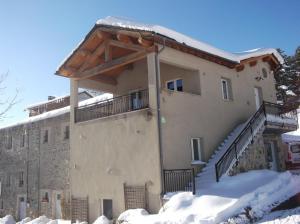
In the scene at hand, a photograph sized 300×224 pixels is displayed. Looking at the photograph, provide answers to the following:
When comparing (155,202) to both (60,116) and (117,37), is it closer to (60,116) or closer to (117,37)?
(117,37)

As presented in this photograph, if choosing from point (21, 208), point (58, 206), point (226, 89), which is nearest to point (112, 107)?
point (226, 89)

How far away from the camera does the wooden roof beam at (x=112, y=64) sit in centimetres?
1438

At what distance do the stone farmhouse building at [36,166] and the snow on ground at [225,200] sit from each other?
11368mm

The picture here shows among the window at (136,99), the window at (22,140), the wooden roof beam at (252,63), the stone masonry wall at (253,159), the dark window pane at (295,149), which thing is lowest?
the stone masonry wall at (253,159)

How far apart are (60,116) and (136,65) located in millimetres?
8925

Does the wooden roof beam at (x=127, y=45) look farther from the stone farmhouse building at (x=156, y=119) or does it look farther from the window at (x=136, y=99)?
the window at (x=136, y=99)

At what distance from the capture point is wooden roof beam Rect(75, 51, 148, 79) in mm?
14383

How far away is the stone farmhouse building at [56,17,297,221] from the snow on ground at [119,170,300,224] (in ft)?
2.30

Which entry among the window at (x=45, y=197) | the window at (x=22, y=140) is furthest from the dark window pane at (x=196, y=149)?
the window at (x=22, y=140)

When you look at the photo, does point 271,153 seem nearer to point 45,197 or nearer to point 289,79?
point 45,197

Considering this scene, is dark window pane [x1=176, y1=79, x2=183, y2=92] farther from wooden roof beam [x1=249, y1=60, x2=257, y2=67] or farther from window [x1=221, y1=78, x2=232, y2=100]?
wooden roof beam [x1=249, y1=60, x2=257, y2=67]

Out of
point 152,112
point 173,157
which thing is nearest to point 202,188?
point 173,157

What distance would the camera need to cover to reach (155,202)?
12.7m

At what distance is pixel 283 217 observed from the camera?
997 cm
